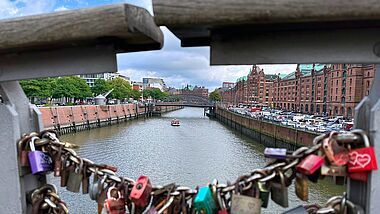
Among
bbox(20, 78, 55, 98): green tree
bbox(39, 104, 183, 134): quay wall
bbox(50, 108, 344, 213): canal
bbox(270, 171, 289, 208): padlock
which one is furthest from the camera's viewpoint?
bbox(20, 78, 55, 98): green tree

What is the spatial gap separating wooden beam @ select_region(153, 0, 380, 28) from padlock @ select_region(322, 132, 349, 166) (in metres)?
0.48

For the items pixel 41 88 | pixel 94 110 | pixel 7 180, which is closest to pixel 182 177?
pixel 7 180

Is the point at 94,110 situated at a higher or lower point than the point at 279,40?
lower

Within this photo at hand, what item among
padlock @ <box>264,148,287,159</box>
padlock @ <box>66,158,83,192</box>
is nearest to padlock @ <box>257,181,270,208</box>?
padlock @ <box>264,148,287,159</box>

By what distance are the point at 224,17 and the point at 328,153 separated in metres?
0.68

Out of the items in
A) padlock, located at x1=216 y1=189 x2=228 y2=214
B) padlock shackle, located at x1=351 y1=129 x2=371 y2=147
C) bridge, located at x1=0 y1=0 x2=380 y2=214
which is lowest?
padlock, located at x1=216 y1=189 x2=228 y2=214

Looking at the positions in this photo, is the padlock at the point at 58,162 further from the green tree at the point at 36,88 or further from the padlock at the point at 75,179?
the green tree at the point at 36,88

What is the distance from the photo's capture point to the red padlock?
1.18 m

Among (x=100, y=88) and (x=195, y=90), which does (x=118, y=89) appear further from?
(x=195, y=90)

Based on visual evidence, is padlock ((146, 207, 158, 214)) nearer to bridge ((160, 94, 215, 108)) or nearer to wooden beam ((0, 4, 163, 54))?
wooden beam ((0, 4, 163, 54))

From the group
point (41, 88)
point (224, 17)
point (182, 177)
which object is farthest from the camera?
point (41, 88)

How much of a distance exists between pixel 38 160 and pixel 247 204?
1.10m

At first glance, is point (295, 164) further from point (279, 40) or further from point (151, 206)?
point (151, 206)

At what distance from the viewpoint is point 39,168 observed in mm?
1590
